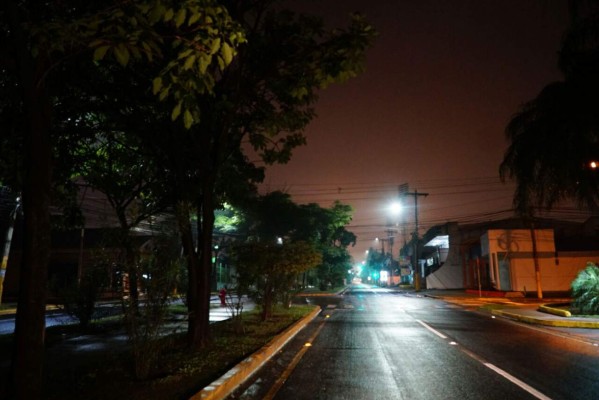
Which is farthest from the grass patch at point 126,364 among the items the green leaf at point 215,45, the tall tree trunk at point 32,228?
the green leaf at point 215,45

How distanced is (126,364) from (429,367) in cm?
529

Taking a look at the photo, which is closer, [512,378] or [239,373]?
[239,373]

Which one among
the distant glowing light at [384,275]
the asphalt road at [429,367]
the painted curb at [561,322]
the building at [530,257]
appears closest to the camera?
the asphalt road at [429,367]

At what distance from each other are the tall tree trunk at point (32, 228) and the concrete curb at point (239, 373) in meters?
1.91

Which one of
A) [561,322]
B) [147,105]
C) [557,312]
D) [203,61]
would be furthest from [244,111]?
[557,312]

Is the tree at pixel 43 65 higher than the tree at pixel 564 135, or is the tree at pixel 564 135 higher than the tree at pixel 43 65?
the tree at pixel 564 135

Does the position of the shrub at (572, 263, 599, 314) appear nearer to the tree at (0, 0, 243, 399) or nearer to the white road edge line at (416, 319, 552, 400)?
the white road edge line at (416, 319, 552, 400)

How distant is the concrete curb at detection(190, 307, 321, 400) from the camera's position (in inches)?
250

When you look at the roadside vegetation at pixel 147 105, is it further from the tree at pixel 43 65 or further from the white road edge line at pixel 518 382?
the white road edge line at pixel 518 382

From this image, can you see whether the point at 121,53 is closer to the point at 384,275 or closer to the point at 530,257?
the point at 530,257

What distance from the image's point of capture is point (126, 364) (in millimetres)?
8094

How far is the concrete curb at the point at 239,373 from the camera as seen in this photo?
635 centimetres

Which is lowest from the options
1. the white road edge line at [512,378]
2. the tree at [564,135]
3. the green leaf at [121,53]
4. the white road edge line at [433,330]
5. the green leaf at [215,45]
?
the white road edge line at [433,330]

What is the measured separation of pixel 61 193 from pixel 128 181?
5.13 m
